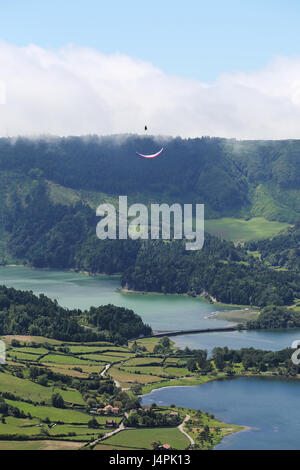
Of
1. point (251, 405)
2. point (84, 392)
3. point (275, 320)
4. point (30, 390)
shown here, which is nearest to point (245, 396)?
point (251, 405)

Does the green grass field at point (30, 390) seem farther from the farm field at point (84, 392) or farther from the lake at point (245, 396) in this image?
the lake at point (245, 396)

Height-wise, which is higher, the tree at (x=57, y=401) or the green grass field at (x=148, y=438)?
the tree at (x=57, y=401)

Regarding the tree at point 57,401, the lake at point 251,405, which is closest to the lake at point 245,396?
the lake at point 251,405

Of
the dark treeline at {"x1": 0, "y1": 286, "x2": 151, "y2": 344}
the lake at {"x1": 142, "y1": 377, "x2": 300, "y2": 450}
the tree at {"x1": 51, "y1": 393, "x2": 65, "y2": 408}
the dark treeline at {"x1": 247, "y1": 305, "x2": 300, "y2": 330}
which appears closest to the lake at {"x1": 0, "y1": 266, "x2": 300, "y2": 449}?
the lake at {"x1": 142, "y1": 377, "x2": 300, "y2": 450}

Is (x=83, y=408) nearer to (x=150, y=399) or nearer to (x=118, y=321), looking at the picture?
(x=150, y=399)

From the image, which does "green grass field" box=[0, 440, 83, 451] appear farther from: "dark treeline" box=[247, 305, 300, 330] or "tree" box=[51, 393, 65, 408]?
"dark treeline" box=[247, 305, 300, 330]
